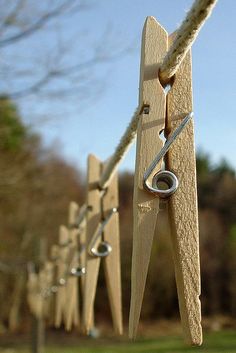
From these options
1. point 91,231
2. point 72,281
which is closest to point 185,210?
point 91,231

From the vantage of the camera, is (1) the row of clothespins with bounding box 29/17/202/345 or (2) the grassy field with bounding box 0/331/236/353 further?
(2) the grassy field with bounding box 0/331/236/353

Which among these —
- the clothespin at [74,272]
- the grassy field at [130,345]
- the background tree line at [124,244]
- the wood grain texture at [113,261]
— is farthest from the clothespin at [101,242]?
the background tree line at [124,244]

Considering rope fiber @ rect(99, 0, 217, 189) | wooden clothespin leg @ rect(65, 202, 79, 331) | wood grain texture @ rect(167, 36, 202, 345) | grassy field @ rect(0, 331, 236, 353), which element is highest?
grassy field @ rect(0, 331, 236, 353)

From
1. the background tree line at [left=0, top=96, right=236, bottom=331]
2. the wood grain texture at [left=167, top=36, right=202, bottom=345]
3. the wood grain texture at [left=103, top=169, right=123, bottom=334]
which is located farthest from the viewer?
the background tree line at [left=0, top=96, right=236, bottom=331]

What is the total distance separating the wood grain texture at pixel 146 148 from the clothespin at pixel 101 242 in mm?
362

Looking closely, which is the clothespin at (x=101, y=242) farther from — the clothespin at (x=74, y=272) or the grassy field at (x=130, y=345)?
the grassy field at (x=130, y=345)

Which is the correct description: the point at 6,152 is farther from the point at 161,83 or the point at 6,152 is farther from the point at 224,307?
the point at 161,83

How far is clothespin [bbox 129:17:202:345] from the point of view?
1.66 ft

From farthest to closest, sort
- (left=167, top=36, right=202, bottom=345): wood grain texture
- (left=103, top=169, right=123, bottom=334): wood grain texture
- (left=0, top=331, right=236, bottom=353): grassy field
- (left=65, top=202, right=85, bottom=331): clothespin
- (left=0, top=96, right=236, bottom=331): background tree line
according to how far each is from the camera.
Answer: (left=0, top=96, right=236, bottom=331): background tree line, (left=0, top=331, right=236, bottom=353): grassy field, (left=65, top=202, right=85, bottom=331): clothespin, (left=103, top=169, right=123, bottom=334): wood grain texture, (left=167, top=36, right=202, bottom=345): wood grain texture

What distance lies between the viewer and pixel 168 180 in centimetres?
54

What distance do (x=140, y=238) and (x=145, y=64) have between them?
0.56 feet

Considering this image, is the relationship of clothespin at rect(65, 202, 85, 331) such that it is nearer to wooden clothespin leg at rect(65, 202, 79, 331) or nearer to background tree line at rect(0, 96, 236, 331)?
wooden clothespin leg at rect(65, 202, 79, 331)

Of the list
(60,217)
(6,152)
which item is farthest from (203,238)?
(6,152)

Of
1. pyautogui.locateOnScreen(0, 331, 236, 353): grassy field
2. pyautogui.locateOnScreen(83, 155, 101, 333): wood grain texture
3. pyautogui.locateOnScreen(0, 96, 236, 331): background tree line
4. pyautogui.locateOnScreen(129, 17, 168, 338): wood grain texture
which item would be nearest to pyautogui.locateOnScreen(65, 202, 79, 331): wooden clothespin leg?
pyautogui.locateOnScreen(83, 155, 101, 333): wood grain texture
